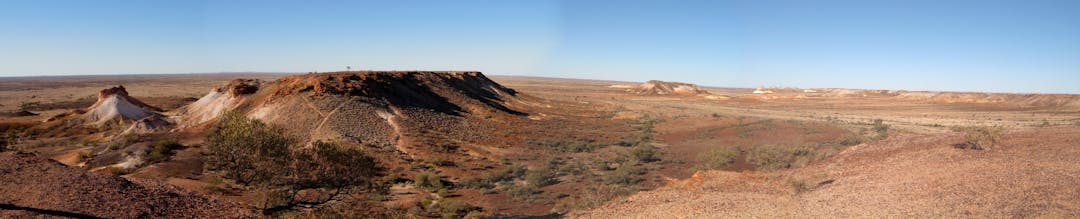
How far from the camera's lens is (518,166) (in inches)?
900

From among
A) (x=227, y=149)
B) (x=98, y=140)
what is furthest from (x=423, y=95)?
(x=227, y=149)

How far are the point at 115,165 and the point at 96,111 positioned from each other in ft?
59.9

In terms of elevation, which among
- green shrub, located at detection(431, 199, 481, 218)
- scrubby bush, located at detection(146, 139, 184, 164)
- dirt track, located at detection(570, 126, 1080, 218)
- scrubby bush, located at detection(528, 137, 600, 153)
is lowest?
green shrub, located at detection(431, 199, 481, 218)

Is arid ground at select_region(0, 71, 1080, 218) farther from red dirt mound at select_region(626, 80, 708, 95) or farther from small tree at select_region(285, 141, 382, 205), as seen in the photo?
red dirt mound at select_region(626, 80, 708, 95)

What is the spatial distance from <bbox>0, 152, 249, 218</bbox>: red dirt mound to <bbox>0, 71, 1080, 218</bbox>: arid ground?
0.19ft

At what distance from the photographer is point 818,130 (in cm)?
3628

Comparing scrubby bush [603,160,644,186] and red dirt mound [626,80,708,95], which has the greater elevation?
red dirt mound [626,80,708,95]

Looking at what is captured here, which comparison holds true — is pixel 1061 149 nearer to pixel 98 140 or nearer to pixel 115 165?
pixel 115 165

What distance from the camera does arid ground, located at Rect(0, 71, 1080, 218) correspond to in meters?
12.1

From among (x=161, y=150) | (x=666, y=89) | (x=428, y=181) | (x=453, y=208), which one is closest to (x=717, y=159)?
(x=428, y=181)

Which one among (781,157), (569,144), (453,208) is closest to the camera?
(453,208)

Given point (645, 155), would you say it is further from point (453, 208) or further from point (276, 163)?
point (276, 163)

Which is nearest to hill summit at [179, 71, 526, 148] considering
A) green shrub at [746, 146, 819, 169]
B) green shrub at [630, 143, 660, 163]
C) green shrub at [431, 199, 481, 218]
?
green shrub at [630, 143, 660, 163]

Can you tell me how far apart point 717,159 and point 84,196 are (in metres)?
23.2
